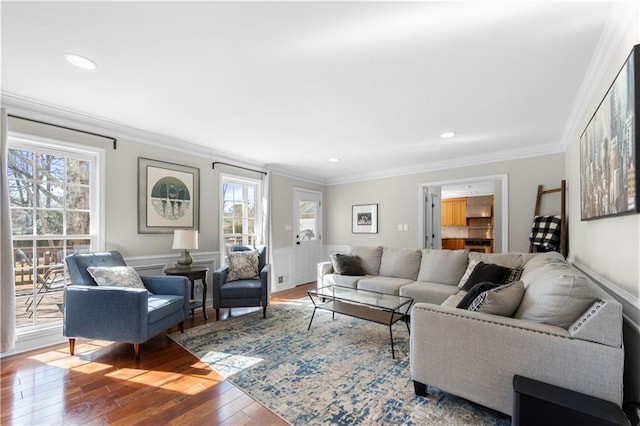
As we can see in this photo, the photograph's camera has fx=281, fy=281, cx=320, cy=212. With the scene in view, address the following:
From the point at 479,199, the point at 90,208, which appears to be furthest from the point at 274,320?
the point at 479,199

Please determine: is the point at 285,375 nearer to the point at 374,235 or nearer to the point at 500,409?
the point at 500,409

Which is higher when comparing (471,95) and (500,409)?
(471,95)

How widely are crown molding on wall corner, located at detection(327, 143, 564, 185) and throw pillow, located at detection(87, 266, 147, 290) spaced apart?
433 centimetres

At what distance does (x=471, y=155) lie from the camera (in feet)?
14.5

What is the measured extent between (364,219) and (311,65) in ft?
13.6

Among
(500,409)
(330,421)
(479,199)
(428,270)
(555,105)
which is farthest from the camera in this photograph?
(479,199)

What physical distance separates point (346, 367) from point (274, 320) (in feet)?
4.55

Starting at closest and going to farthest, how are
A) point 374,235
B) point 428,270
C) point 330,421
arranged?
point 330,421 < point 428,270 < point 374,235

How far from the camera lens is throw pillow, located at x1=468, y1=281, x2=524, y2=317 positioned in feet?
5.82

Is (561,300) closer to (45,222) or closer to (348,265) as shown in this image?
(348,265)

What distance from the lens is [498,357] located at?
161cm

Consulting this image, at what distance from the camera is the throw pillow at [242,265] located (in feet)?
12.6

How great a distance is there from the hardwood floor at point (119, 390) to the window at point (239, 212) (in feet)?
6.76

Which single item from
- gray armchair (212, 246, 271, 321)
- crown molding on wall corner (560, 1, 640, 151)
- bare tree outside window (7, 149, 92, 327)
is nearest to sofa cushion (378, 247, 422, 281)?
gray armchair (212, 246, 271, 321)
